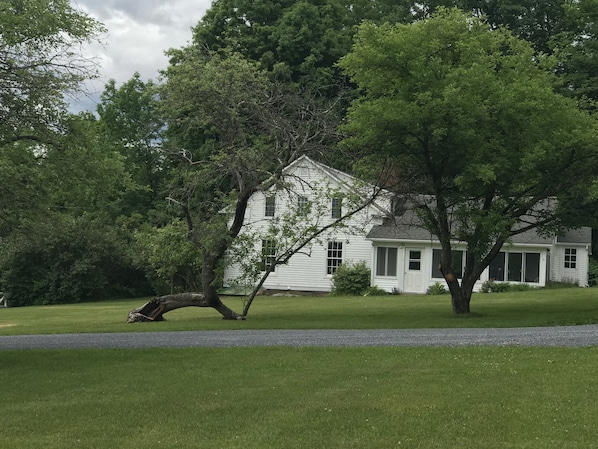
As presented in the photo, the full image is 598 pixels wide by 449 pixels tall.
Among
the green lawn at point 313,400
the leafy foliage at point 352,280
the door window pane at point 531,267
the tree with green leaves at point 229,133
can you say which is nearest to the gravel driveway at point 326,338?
the green lawn at point 313,400

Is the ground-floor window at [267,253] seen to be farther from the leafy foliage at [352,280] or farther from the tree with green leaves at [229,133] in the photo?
the leafy foliage at [352,280]

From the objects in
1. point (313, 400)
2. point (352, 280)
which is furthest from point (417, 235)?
point (313, 400)

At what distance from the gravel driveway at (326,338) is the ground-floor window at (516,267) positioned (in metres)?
16.7

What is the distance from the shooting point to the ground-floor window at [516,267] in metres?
31.8

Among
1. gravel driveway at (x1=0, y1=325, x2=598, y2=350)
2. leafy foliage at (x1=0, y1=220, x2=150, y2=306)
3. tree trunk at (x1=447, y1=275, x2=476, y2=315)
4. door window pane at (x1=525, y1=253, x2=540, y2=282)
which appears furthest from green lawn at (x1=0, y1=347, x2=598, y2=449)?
leafy foliage at (x1=0, y1=220, x2=150, y2=306)

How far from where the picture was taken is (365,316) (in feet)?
68.0

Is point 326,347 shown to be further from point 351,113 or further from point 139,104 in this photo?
point 139,104

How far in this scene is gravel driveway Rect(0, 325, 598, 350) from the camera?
510 inches

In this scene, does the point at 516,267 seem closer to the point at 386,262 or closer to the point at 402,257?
the point at 402,257

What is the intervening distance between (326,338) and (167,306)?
29.4ft

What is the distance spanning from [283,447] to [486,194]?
15.1 m

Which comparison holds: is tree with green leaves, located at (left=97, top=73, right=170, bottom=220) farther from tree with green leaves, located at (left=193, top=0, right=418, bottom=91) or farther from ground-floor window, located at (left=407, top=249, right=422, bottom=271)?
ground-floor window, located at (left=407, top=249, right=422, bottom=271)

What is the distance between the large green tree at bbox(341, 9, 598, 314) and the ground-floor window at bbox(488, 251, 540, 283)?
1189 centimetres

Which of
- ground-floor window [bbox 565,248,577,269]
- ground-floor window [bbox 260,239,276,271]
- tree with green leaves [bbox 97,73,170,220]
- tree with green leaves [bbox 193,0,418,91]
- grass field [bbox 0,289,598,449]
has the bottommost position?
grass field [bbox 0,289,598,449]
